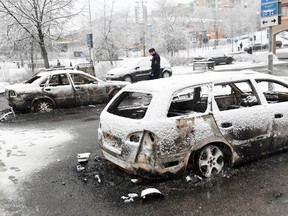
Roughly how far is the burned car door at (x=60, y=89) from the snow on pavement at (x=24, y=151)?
2.42 metres

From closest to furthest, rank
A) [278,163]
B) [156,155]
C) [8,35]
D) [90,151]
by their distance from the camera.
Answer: [156,155], [278,163], [90,151], [8,35]

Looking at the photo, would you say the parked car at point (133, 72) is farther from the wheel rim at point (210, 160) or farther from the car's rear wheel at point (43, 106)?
the wheel rim at point (210, 160)

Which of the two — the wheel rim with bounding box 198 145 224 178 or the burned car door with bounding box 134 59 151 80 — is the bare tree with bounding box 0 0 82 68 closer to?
the burned car door with bounding box 134 59 151 80

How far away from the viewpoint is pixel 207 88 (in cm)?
484

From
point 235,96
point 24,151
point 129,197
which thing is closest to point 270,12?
point 235,96

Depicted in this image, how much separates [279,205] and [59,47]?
26716 mm

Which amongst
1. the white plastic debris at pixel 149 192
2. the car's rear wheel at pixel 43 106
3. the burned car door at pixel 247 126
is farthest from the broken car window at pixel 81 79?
the white plastic debris at pixel 149 192

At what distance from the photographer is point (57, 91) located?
36.1 ft

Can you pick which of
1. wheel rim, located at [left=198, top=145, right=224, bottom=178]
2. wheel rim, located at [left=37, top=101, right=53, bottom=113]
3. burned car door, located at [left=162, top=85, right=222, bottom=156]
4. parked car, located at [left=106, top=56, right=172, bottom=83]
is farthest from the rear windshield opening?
parked car, located at [left=106, top=56, right=172, bottom=83]

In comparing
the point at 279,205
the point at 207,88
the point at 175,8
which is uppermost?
the point at 175,8

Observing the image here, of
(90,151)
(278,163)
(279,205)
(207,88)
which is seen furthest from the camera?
(90,151)

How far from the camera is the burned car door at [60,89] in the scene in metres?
10.9

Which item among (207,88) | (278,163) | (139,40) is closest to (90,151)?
(207,88)

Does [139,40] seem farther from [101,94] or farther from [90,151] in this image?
[90,151]
